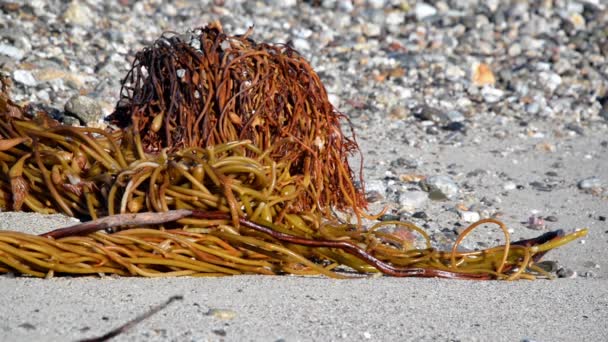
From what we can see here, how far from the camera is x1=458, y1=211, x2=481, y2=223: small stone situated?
4254mm

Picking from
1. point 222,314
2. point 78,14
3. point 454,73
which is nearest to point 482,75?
point 454,73

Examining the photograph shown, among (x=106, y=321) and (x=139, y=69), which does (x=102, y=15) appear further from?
(x=106, y=321)

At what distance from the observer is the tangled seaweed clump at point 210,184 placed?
287cm

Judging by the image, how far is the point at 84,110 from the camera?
4.58m

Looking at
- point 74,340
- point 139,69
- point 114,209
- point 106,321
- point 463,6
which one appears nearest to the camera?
point 74,340

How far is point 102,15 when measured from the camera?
22.6ft

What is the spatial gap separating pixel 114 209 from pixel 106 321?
0.73 m

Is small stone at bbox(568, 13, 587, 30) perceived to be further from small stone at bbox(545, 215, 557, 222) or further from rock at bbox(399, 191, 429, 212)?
rock at bbox(399, 191, 429, 212)

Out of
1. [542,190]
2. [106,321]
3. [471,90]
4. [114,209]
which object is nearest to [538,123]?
[471,90]

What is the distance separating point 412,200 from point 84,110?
1.65 metres

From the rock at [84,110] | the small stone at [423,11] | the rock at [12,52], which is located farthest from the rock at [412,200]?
the small stone at [423,11]

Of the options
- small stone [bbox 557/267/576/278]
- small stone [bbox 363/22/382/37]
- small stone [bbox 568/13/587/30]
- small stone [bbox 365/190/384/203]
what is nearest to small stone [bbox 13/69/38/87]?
small stone [bbox 365/190/384/203]

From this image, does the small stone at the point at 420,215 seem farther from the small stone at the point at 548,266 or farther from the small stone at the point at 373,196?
the small stone at the point at 548,266

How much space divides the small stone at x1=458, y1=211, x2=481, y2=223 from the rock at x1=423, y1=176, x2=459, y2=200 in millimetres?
256
